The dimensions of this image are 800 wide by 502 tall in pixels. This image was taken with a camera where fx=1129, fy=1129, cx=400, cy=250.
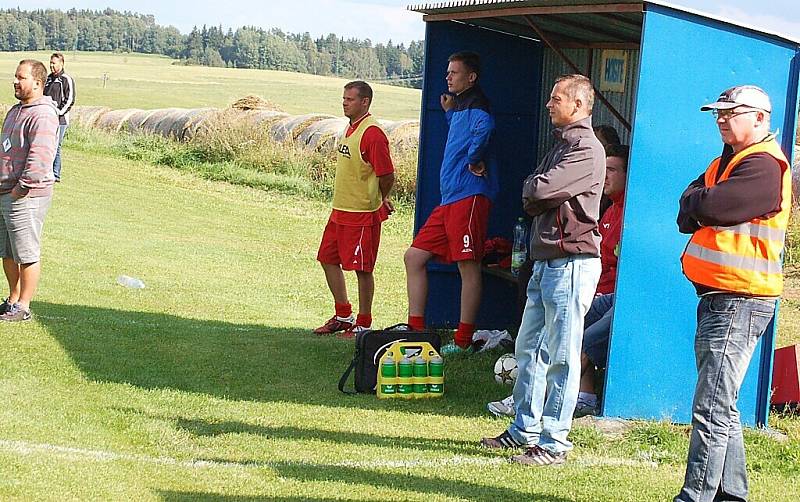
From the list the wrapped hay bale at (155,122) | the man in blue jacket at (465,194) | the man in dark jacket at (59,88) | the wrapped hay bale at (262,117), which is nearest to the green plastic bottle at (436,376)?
the man in blue jacket at (465,194)

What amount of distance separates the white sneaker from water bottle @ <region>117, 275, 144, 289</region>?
552cm

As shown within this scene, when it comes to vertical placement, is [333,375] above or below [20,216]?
below

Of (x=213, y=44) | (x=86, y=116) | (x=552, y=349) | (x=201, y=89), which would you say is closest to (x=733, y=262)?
(x=552, y=349)

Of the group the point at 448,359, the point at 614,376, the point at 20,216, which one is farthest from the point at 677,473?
the point at 20,216

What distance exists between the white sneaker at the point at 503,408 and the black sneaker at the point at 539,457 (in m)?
1.03

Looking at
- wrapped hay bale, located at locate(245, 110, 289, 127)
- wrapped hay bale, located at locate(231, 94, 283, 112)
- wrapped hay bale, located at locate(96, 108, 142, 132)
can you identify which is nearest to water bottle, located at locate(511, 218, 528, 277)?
wrapped hay bale, located at locate(245, 110, 289, 127)

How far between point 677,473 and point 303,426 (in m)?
2.11

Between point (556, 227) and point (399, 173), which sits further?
point (399, 173)

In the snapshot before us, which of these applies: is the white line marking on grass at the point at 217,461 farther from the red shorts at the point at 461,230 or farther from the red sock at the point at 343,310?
the red sock at the point at 343,310

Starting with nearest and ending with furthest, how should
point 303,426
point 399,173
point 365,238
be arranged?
point 303,426 < point 365,238 < point 399,173

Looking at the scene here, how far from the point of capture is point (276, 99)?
213ft

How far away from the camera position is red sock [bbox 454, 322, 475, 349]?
8547 mm

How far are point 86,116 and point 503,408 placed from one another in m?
26.6

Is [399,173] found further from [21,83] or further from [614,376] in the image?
[614,376]
